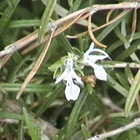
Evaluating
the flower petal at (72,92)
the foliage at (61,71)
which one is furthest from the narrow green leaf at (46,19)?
the flower petal at (72,92)

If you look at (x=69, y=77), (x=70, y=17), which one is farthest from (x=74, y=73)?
(x=70, y=17)

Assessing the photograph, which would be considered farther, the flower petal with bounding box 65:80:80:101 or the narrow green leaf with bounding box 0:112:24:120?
the narrow green leaf with bounding box 0:112:24:120

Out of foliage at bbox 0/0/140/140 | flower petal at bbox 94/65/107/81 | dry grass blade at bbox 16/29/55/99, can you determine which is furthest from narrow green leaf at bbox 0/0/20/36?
flower petal at bbox 94/65/107/81

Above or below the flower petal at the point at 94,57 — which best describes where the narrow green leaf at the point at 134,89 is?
below

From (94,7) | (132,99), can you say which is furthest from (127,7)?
(132,99)

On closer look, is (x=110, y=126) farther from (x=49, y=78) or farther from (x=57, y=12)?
(x=57, y=12)

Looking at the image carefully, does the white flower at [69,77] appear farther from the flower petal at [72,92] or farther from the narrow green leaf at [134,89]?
the narrow green leaf at [134,89]

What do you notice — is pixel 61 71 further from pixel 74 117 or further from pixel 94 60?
pixel 74 117

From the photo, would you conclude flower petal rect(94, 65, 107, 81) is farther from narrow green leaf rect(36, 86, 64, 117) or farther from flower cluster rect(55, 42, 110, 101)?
narrow green leaf rect(36, 86, 64, 117)
